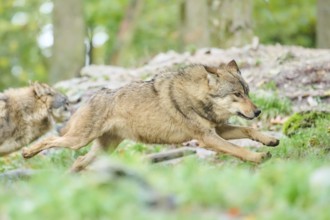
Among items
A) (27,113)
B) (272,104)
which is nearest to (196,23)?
(272,104)

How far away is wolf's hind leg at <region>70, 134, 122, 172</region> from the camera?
11688 mm

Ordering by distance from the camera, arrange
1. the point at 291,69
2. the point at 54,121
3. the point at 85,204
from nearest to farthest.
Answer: the point at 85,204, the point at 54,121, the point at 291,69

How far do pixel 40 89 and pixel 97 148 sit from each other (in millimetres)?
1330

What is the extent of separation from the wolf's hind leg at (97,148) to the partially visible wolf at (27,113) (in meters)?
0.90

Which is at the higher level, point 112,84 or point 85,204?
point 85,204

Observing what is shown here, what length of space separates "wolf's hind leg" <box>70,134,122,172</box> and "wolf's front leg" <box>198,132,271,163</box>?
1501 millimetres

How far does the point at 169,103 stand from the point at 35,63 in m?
30.3

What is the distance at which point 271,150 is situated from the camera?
11.5m

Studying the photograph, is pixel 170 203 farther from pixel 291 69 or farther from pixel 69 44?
pixel 69 44

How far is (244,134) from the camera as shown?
1105cm

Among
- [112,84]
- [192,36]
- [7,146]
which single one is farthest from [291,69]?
[192,36]

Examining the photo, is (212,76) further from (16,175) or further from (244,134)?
(16,175)

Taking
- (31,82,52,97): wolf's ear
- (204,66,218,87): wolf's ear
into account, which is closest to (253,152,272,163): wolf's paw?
(204,66,218,87): wolf's ear

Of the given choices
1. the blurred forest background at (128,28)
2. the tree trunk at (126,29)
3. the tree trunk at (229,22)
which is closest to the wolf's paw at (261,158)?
the blurred forest background at (128,28)
